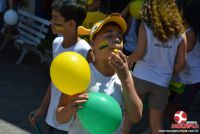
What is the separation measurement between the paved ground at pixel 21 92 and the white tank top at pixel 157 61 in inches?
46.2

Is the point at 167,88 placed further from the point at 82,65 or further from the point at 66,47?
the point at 82,65

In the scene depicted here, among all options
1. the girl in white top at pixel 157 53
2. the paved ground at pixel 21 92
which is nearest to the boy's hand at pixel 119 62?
the girl in white top at pixel 157 53

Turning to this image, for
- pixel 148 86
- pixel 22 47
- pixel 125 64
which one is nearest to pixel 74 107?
pixel 125 64

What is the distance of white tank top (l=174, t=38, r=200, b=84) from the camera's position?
176 inches

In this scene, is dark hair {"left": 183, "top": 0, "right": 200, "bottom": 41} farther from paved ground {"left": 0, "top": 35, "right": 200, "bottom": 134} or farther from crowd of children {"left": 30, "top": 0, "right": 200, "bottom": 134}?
paved ground {"left": 0, "top": 35, "right": 200, "bottom": 134}

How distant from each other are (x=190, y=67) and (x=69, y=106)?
7.87 ft

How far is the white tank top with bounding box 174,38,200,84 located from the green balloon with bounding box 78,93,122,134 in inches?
87.9

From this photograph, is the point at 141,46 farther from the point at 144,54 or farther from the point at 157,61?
the point at 157,61

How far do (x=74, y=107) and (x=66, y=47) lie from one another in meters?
0.90

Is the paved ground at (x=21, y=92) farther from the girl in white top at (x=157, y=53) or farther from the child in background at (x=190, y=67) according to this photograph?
the girl in white top at (x=157, y=53)

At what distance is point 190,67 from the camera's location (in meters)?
4.47

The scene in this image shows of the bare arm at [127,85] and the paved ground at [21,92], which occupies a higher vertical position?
the bare arm at [127,85]

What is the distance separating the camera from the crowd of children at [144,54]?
8.19 ft

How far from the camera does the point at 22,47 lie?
27.3 ft
